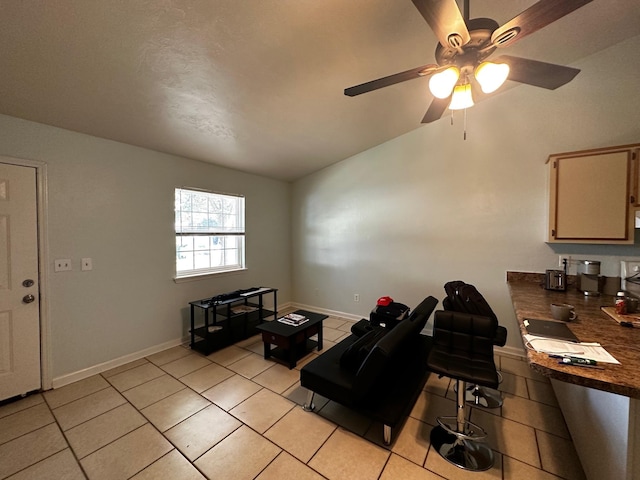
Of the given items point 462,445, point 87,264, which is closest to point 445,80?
point 462,445

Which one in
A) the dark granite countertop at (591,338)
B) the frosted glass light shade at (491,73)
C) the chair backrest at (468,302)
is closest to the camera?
the dark granite countertop at (591,338)

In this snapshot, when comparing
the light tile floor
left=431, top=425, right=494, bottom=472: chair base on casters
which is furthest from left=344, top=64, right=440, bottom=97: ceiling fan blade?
the light tile floor

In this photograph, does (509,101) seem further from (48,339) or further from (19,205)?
(48,339)

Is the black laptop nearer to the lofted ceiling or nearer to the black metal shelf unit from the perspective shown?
the lofted ceiling

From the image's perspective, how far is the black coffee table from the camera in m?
2.75

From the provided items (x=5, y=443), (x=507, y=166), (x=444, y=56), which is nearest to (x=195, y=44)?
(x=444, y=56)

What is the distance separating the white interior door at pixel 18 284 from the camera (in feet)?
7.21

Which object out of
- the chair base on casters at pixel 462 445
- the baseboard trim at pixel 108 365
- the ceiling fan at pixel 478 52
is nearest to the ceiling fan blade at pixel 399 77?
the ceiling fan at pixel 478 52

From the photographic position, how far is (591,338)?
1.34 m

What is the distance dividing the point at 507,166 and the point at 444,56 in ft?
7.00

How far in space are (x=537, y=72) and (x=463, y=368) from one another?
73.2 inches

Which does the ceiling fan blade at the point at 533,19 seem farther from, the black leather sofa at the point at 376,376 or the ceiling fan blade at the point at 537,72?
the black leather sofa at the point at 376,376

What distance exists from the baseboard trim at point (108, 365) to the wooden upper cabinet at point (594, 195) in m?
4.58

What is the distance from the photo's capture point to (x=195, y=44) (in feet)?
5.60
